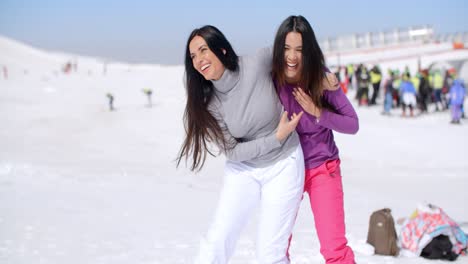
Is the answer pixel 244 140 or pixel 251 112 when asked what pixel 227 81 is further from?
pixel 244 140

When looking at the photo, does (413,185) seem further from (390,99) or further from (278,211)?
(390,99)

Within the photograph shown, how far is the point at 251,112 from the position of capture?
9.55 feet

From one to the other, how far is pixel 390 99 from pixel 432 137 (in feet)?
14.5

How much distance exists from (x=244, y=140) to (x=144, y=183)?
578cm

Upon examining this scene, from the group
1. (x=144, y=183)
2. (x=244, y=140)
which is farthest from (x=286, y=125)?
(x=144, y=183)

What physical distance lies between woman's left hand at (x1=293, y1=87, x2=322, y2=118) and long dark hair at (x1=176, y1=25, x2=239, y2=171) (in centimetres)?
38

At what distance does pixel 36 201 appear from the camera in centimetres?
675

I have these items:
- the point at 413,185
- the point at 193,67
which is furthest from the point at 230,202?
the point at 413,185

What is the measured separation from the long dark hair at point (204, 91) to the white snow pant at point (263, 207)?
25 cm

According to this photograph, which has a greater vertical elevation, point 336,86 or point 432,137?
point 336,86

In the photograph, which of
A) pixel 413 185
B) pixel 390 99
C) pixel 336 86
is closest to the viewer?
pixel 336 86

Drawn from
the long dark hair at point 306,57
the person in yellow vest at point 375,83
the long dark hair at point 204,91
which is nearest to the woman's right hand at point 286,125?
Result: the long dark hair at point 306,57

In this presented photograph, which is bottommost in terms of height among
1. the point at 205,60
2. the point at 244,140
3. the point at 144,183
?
the point at 144,183

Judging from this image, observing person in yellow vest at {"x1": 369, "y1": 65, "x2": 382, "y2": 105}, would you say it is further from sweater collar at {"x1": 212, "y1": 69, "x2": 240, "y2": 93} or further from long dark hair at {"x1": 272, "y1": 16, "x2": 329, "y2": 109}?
sweater collar at {"x1": 212, "y1": 69, "x2": 240, "y2": 93}
